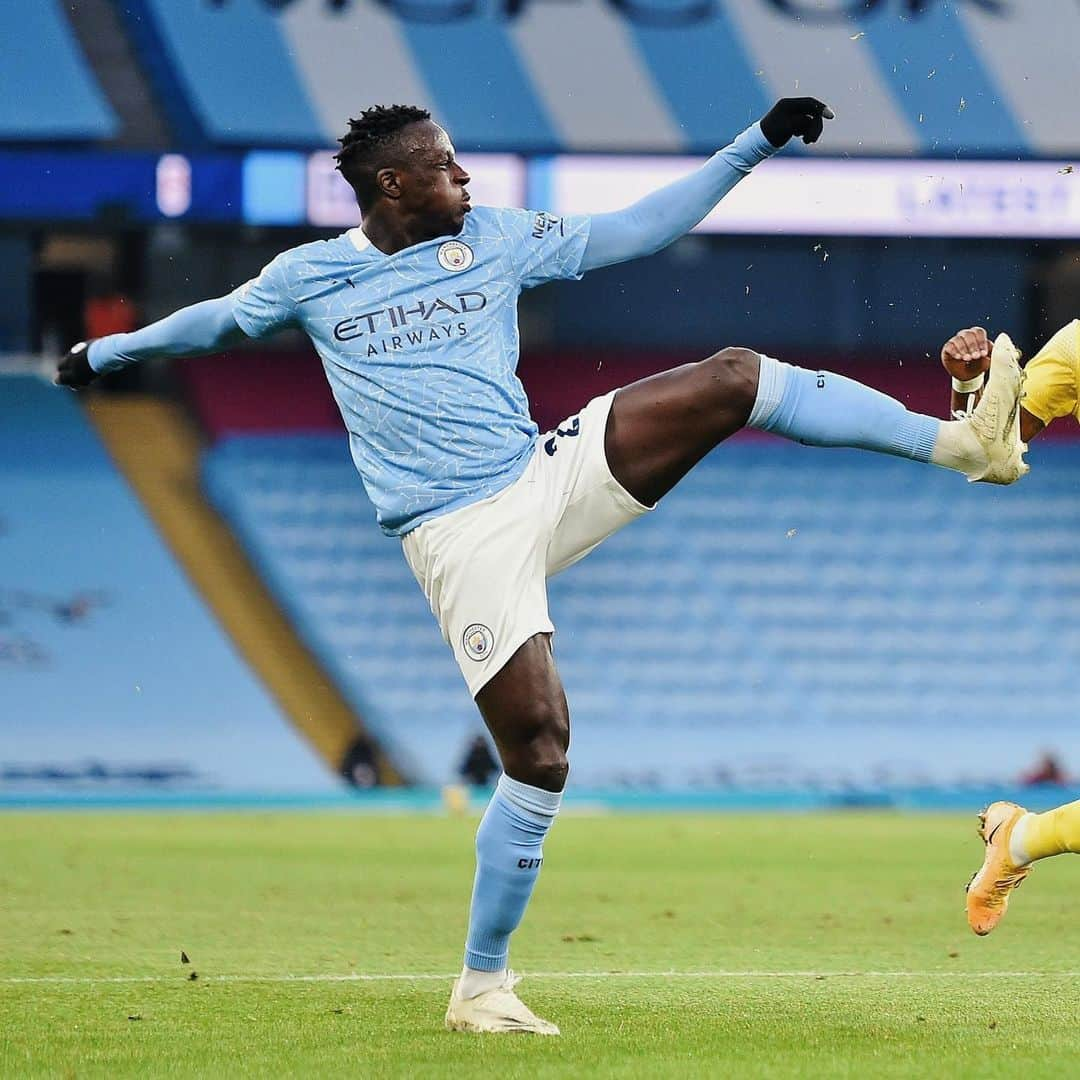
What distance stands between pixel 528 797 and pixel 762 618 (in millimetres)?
17132

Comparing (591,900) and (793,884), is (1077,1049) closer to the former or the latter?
(591,900)

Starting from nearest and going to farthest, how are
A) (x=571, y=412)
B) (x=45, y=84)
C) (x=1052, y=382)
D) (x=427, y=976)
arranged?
(x=1052, y=382) → (x=427, y=976) → (x=45, y=84) → (x=571, y=412)

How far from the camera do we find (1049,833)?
17.7 ft

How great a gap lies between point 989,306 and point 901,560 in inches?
139

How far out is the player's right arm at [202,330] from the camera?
531cm

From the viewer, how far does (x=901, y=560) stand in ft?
73.2

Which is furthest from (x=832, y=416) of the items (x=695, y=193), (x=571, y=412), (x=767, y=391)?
(x=571, y=412)

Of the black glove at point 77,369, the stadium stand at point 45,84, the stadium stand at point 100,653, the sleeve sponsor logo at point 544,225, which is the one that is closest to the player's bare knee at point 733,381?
the sleeve sponsor logo at point 544,225

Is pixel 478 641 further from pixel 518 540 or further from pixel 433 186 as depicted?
pixel 433 186

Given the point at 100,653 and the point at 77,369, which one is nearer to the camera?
the point at 77,369

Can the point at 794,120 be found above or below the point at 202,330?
above

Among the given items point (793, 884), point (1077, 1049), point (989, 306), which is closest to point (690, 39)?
point (989, 306)

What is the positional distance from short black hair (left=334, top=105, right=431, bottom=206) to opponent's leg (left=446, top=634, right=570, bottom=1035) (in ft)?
4.39

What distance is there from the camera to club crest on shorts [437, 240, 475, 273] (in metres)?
5.30
